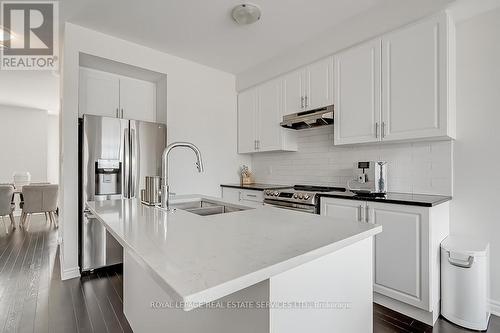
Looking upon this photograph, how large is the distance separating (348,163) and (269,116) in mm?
1249

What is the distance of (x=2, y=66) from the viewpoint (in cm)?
383

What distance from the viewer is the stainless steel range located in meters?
2.58

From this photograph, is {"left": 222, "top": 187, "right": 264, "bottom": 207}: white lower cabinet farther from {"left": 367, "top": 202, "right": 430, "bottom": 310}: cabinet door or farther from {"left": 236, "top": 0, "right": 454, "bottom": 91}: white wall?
{"left": 236, "top": 0, "right": 454, "bottom": 91}: white wall

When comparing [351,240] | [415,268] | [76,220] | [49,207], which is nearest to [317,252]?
[351,240]

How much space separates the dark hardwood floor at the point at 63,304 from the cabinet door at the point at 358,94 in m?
1.54

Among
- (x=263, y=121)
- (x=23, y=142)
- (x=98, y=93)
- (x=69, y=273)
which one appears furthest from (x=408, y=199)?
(x=23, y=142)

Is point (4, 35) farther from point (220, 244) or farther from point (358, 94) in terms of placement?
point (358, 94)

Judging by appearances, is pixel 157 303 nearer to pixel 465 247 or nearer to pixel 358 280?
pixel 358 280

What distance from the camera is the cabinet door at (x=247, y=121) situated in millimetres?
3857

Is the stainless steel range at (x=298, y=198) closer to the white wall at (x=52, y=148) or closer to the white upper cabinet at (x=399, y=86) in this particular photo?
the white upper cabinet at (x=399, y=86)

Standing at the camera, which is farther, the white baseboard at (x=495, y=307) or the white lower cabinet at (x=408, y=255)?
the white baseboard at (x=495, y=307)

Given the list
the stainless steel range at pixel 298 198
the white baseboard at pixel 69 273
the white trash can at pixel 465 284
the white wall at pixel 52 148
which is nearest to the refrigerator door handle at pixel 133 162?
the white baseboard at pixel 69 273

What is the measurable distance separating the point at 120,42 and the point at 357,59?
104 inches

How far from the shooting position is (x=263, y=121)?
368 cm
